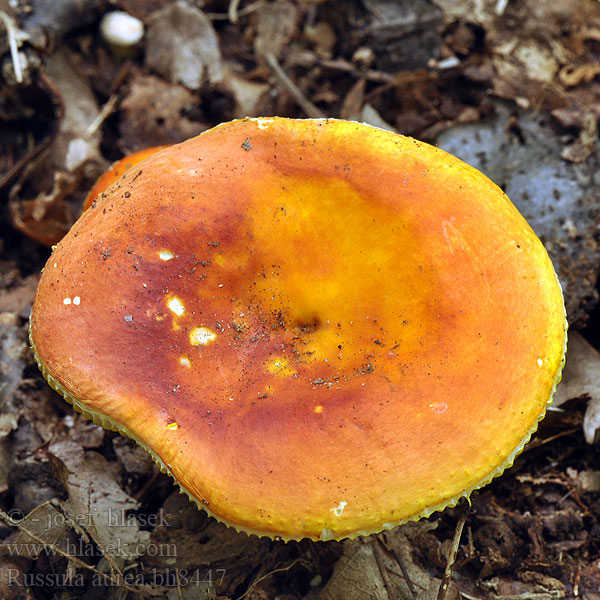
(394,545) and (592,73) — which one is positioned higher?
(592,73)

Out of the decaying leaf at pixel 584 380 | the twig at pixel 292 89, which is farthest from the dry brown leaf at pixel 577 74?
the decaying leaf at pixel 584 380

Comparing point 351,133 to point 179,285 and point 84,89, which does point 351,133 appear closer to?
point 179,285

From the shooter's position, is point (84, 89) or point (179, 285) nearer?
point (179, 285)

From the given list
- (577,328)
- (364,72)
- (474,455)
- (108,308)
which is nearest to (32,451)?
(108,308)

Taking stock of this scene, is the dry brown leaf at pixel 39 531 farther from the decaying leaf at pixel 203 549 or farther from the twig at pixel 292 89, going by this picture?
the twig at pixel 292 89

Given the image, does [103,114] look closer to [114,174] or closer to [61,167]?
[61,167]

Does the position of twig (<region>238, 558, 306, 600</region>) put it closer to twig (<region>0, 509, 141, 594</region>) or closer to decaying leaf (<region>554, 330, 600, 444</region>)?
twig (<region>0, 509, 141, 594</region>)

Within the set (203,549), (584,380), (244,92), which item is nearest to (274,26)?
(244,92)
